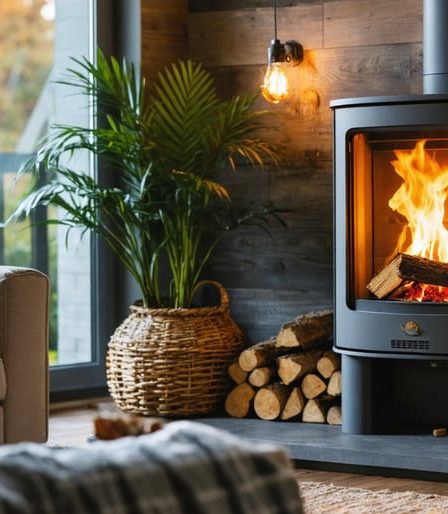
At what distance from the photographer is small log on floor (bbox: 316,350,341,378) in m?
4.06

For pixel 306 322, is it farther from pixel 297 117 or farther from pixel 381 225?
pixel 297 117

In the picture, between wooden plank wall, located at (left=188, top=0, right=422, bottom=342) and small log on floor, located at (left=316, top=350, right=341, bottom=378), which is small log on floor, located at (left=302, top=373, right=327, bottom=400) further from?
wooden plank wall, located at (left=188, top=0, right=422, bottom=342)

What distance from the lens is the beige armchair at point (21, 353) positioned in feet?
11.0

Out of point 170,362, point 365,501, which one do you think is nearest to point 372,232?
point 170,362

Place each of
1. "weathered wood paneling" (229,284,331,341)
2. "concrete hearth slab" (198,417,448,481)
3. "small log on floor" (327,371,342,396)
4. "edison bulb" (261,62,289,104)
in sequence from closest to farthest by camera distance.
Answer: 1. "concrete hearth slab" (198,417,448,481)
2. "small log on floor" (327,371,342,396)
3. "edison bulb" (261,62,289,104)
4. "weathered wood paneling" (229,284,331,341)

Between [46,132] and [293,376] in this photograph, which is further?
[46,132]

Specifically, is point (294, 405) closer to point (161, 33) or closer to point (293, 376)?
point (293, 376)

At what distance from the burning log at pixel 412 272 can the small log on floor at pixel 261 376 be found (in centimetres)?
61

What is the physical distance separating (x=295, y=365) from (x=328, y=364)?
115 mm

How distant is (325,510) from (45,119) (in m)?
2.25

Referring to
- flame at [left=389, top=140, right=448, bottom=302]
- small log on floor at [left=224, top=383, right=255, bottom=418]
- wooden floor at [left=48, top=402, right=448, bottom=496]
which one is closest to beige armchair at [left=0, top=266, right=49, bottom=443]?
wooden floor at [left=48, top=402, right=448, bottom=496]

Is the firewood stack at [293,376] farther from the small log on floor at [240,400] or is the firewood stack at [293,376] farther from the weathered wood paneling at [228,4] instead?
the weathered wood paneling at [228,4]

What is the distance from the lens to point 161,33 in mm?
4680

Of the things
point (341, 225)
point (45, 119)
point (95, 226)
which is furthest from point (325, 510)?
point (45, 119)
